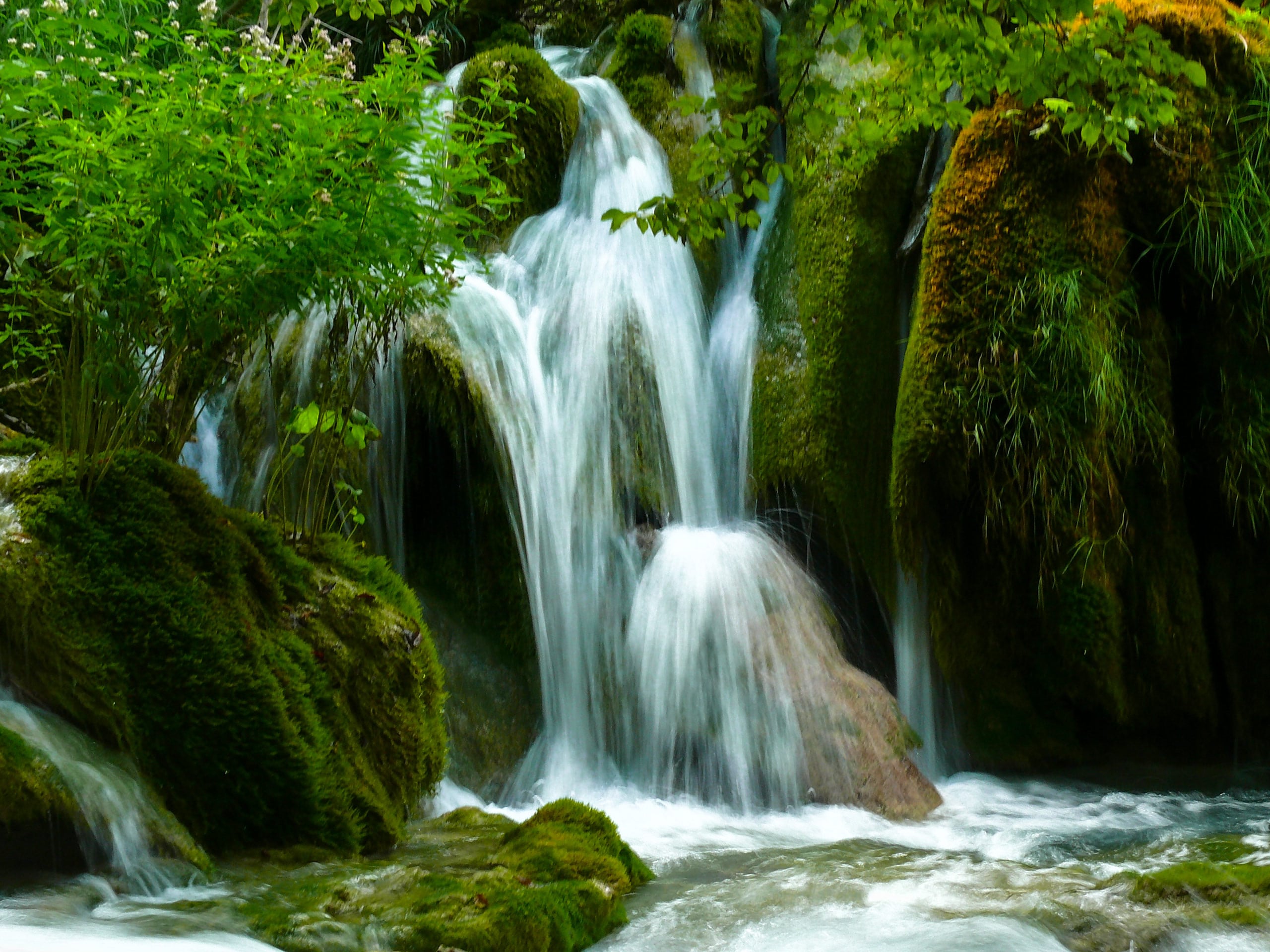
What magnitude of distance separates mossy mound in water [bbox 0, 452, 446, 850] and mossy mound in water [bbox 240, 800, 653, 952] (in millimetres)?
257

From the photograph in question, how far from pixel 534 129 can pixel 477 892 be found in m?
6.38

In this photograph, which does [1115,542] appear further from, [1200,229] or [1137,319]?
[1200,229]

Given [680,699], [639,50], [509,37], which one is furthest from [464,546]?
[509,37]

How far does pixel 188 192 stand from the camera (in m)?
3.09

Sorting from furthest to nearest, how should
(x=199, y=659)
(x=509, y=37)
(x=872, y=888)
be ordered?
(x=509, y=37) < (x=872, y=888) < (x=199, y=659)

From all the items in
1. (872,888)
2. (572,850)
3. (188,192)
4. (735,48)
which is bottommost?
(872,888)

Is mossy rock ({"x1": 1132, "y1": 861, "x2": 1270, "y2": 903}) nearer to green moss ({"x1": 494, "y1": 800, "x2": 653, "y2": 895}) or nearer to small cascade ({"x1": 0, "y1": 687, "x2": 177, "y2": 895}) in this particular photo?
green moss ({"x1": 494, "y1": 800, "x2": 653, "y2": 895})

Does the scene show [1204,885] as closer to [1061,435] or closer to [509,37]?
[1061,435]

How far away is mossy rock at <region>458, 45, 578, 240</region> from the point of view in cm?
798

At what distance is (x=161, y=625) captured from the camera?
3.31m

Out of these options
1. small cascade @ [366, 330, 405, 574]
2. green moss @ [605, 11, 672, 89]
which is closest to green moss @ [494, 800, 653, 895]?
small cascade @ [366, 330, 405, 574]

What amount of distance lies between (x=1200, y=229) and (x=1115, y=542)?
1.78 m

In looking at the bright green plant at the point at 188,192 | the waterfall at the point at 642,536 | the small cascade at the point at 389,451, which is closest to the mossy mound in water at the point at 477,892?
the bright green plant at the point at 188,192

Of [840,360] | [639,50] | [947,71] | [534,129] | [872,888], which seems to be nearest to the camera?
[872,888]
